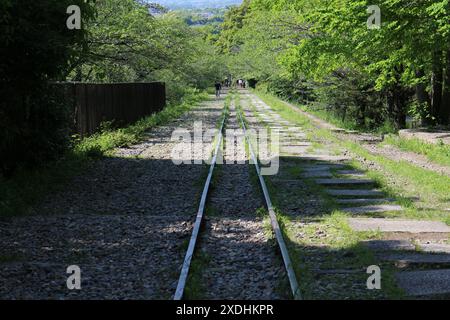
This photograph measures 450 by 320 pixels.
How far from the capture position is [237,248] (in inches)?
288

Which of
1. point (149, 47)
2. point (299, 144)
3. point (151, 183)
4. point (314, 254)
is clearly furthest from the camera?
point (149, 47)

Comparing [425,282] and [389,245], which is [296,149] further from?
[425,282]

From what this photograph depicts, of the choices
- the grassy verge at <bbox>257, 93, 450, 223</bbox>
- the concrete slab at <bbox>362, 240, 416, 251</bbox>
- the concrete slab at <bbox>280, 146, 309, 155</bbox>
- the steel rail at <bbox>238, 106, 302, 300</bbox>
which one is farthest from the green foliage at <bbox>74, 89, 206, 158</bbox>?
the concrete slab at <bbox>362, 240, 416, 251</bbox>

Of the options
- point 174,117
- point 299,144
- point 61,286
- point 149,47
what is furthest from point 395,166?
point 174,117

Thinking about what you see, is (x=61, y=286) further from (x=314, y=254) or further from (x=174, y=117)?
(x=174, y=117)

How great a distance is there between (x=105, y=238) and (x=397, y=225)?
13.0 feet

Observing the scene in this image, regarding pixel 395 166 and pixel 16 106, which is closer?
pixel 16 106

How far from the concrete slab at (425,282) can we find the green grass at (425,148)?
325 inches

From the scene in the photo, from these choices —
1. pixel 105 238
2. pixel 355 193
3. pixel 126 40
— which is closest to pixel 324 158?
pixel 355 193

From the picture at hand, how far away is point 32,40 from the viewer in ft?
33.7

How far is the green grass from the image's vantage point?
46.9 ft

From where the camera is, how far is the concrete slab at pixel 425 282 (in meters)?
5.51

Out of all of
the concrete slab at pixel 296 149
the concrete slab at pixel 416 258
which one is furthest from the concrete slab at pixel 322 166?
the concrete slab at pixel 416 258

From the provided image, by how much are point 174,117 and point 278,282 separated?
26557mm
